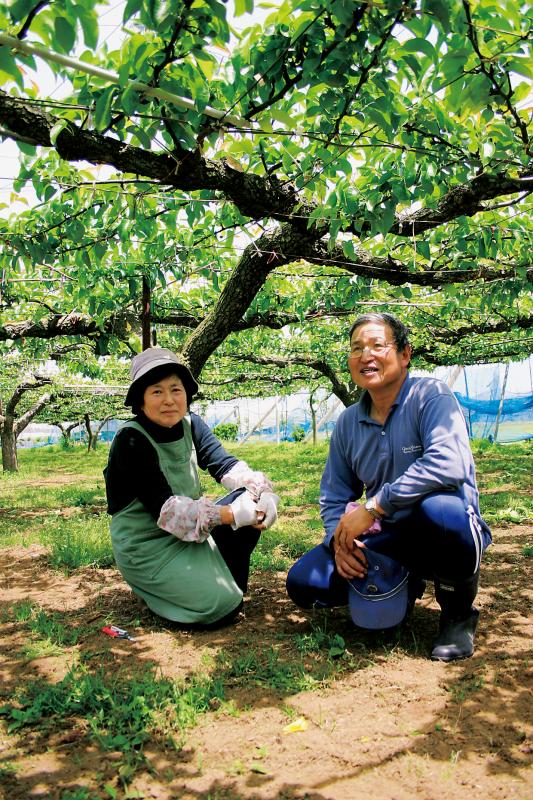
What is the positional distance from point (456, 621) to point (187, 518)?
4.16 ft

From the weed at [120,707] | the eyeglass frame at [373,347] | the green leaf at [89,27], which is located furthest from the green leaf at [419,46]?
the weed at [120,707]

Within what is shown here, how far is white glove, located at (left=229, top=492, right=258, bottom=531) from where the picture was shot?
8.81 ft

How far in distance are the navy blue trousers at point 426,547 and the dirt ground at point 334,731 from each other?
0.27m

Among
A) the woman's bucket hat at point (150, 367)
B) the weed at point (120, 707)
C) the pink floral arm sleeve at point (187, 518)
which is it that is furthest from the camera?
the woman's bucket hat at point (150, 367)

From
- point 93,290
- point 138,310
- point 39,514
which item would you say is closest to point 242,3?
point 93,290

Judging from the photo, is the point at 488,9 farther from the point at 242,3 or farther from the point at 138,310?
the point at 138,310

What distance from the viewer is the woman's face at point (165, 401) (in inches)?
110

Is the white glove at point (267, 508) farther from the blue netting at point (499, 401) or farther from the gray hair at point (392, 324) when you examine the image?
the blue netting at point (499, 401)

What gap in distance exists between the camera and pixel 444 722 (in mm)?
1876

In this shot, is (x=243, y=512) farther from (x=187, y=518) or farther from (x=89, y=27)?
(x=89, y=27)

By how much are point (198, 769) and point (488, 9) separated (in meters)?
2.66

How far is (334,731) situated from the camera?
186cm

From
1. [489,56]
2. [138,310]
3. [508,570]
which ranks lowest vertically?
[508,570]

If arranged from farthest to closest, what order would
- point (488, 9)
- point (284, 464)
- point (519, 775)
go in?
point (284, 464)
point (488, 9)
point (519, 775)
